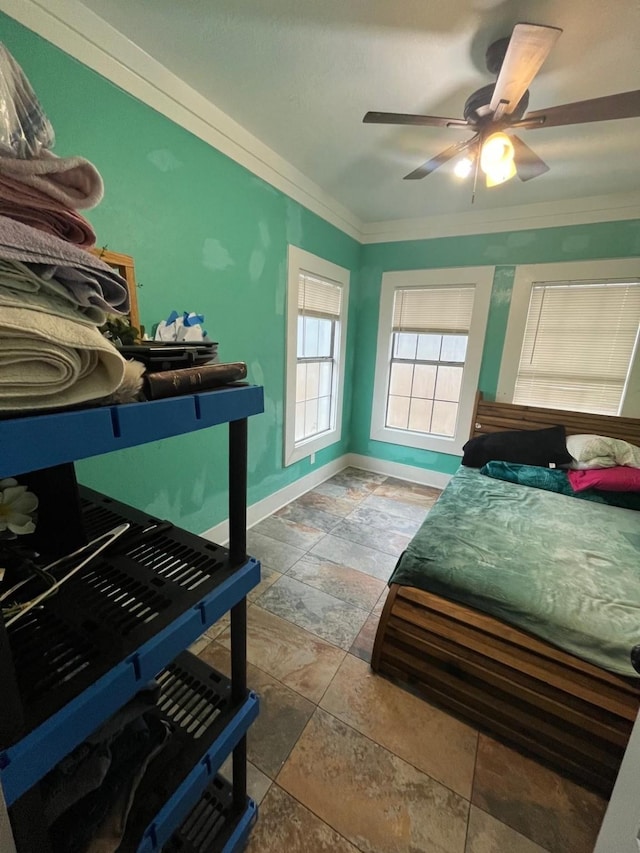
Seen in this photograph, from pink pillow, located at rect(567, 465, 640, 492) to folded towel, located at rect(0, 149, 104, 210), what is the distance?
9.26 ft

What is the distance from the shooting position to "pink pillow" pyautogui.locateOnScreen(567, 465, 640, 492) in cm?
214

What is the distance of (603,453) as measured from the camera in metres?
2.38

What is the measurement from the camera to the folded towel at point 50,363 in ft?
1.20

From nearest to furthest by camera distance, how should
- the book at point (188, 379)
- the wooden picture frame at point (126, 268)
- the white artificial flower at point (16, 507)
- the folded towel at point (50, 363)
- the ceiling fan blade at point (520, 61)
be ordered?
the folded towel at point (50, 363)
the book at point (188, 379)
the white artificial flower at point (16, 507)
the ceiling fan blade at point (520, 61)
the wooden picture frame at point (126, 268)

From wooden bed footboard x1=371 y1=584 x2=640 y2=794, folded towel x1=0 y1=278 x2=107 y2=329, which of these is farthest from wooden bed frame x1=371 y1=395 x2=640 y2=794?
folded towel x1=0 y1=278 x2=107 y2=329

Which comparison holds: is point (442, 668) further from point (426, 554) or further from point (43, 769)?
point (43, 769)

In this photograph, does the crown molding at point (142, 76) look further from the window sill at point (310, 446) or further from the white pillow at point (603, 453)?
the white pillow at point (603, 453)

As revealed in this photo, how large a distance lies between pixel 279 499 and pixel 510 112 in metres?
2.68

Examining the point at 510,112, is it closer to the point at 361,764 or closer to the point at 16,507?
the point at 16,507

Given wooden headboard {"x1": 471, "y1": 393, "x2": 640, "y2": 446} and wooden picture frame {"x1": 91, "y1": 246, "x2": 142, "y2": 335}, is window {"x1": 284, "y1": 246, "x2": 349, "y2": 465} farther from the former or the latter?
wooden headboard {"x1": 471, "y1": 393, "x2": 640, "y2": 446}

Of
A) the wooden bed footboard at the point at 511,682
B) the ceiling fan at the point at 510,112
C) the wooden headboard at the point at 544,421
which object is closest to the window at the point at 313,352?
the ceiling fan at the point at 510,112

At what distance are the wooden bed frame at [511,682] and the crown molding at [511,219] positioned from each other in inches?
118

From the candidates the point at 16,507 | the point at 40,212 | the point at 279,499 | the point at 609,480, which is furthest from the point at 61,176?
the point at 609,480

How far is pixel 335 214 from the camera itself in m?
2.88
